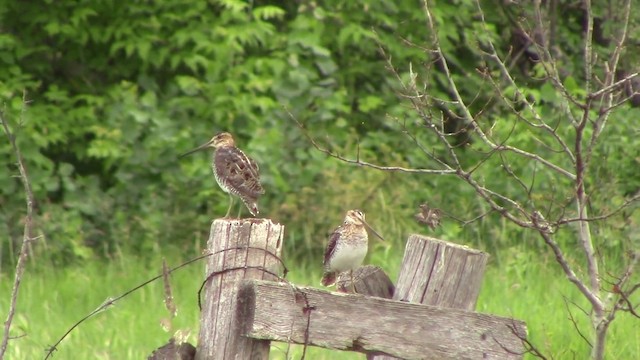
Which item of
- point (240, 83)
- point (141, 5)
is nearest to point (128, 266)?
point (240, 83)

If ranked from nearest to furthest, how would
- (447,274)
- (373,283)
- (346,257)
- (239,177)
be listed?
(447,274) < (373,283) < (346,257) < (239,177)

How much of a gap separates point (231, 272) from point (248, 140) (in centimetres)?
698

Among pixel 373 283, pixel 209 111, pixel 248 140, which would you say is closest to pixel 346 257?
pixel 373 283

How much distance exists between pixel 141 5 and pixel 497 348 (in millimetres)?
8352

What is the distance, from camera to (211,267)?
3572 mm

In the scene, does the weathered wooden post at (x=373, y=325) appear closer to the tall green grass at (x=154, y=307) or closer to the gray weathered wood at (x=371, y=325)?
the gray weathered wood at (x=371, y=325)

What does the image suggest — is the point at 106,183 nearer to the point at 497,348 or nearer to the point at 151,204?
the point at 151,204

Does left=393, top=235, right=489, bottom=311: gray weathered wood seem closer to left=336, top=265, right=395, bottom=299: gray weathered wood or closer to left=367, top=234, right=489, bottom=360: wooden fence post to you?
left=367, top=234, right=489, bottom=360: wooden fence post

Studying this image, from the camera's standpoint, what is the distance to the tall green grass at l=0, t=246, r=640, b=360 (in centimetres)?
623

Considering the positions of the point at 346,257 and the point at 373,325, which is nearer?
the point at 373,325

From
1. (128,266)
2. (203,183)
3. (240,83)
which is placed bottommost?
(128,266)

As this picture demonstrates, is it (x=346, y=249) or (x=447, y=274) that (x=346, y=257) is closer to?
(x=346, y=249)

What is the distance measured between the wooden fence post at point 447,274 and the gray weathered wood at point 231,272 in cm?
53

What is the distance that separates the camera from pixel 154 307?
287 inches
